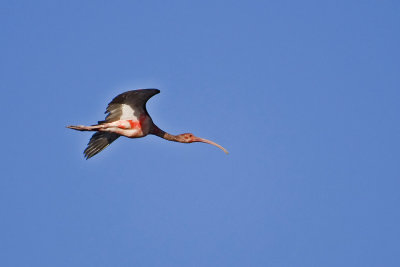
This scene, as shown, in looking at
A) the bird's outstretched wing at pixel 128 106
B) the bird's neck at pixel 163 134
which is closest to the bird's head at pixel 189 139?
the bird's neck at pixel 163 134

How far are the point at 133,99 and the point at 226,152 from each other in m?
5.67

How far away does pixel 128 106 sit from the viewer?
3747 cm

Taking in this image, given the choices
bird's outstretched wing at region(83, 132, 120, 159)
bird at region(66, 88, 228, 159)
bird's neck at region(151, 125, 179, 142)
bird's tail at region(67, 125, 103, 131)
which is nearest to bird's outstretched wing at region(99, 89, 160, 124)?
bird at region(66, 88, 228, 159)

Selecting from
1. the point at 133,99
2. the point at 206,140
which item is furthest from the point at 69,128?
the point at 206,140

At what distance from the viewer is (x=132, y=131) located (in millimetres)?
38031

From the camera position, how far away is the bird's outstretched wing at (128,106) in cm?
3619

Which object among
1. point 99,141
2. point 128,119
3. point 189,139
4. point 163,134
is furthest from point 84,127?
point 189,139

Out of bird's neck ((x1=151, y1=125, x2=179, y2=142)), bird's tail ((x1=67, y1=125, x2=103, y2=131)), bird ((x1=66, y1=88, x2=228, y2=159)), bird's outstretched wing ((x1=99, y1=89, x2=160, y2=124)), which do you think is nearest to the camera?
bird's outstretched wing ((x1=99, y1=89, x2=160, y2=124))

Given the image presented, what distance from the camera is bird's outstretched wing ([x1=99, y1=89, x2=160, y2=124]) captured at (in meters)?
36.2

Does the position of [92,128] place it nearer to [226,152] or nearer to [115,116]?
[115,116]

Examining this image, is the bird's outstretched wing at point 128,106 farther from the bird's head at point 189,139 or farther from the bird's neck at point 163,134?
the bird's head at point 189,139

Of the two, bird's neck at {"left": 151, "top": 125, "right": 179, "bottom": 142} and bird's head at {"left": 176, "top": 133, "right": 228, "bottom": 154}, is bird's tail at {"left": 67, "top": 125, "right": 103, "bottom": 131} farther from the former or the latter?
bird's head at {"left": 176, "top": 133, "right": 228, "bottom": 154}

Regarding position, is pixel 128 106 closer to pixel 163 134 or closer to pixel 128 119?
pixel 128 119

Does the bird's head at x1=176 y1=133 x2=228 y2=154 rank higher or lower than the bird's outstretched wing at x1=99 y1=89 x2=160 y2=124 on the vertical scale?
higher
